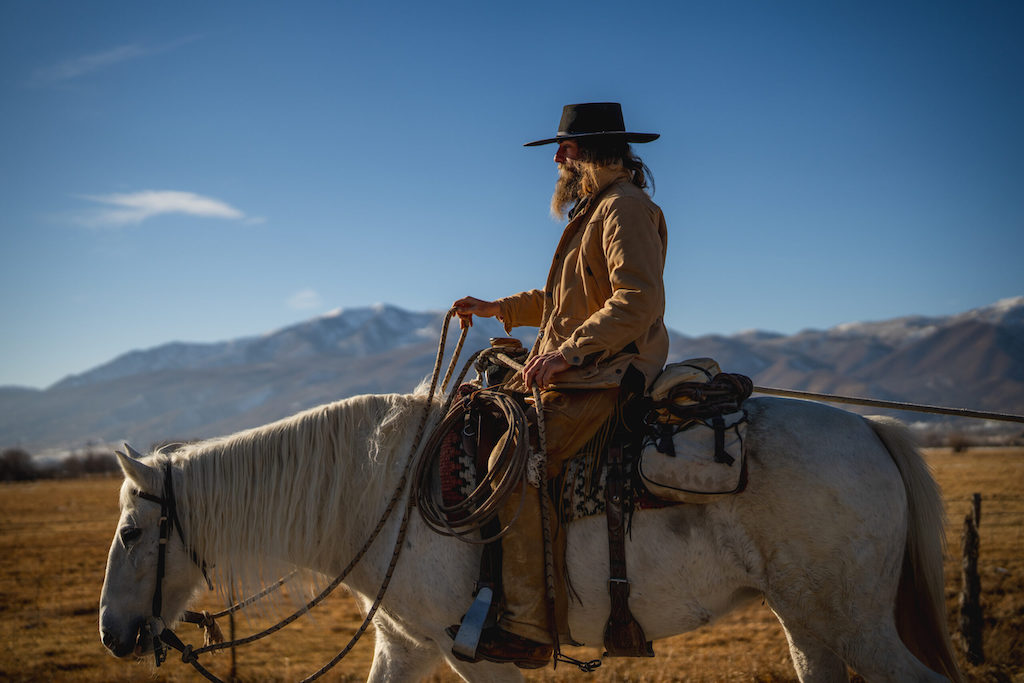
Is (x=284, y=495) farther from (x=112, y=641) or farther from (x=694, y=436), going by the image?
(x=694, y=436)

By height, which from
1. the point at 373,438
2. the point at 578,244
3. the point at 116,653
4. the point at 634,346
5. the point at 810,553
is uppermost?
the point at 578,244

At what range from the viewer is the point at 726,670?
6.46 m

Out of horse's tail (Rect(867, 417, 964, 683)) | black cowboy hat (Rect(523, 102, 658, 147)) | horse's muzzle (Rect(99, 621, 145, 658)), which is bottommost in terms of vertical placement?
horse's muzzle (Rect(99, 621, 145, 658))

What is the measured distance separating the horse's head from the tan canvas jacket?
1.93m

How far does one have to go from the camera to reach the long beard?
3.77m

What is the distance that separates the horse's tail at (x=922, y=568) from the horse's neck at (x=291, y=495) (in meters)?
2.49

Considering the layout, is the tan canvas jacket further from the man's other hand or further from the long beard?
the man's other hand

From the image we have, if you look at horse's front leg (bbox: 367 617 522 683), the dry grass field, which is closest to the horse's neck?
horse's front leg (bbox: 367 617 522 683)

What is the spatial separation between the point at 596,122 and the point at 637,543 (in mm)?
2163

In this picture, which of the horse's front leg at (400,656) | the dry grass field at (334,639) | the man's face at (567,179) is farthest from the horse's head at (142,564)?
the man's face at (567,179)

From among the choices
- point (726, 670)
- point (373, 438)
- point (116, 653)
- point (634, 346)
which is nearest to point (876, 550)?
point (634, 346)

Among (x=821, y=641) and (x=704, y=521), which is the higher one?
(x=704, y=521)

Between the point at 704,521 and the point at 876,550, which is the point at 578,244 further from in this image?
the point at 876,550

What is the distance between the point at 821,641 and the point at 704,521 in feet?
2.37
